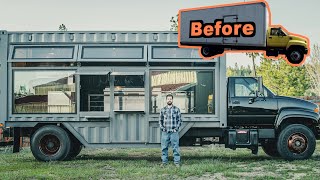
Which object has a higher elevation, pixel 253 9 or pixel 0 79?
pixel 253 9

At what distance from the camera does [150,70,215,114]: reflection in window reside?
12023 mm

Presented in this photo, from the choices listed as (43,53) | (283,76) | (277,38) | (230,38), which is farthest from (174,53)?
(283,76)

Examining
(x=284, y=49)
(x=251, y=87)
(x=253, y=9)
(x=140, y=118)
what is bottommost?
(x=140, y=118)

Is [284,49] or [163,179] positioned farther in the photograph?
[284,49]

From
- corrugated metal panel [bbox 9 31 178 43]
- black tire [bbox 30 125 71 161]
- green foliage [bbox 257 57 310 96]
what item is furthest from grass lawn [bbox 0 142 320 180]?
green foliage [bbox 257 57 310 96]

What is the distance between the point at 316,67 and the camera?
49750 mm

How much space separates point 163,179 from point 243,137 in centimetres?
373

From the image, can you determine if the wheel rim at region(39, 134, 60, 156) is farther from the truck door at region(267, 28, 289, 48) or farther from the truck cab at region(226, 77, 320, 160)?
the truck door at region(267, 28, 289, 48)

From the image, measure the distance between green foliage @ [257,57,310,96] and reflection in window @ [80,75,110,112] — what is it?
28.4 metres

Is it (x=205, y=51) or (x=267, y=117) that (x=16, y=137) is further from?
(x=267, y=117)

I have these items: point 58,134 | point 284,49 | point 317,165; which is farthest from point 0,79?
point 317,165

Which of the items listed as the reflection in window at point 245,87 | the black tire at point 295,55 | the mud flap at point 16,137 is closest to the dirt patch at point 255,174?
the black tire at point 295,55

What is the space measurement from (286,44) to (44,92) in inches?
243

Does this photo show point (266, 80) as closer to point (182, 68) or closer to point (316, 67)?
point (316, 67)
